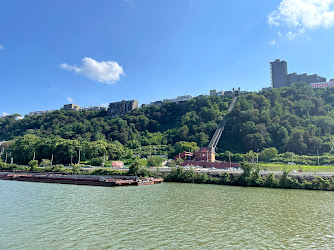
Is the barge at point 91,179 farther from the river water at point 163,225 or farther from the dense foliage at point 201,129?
the dense foliage at point 201,129

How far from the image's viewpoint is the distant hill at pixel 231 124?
3054 inches

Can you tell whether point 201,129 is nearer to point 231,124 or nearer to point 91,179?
point 231,124

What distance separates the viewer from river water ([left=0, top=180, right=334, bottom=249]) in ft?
40.8

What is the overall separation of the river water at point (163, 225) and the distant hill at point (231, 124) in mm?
56864

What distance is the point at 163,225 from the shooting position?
1562cm

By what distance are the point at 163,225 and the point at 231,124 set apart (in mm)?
82421

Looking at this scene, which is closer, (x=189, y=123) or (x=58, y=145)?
(x=58, y=145)

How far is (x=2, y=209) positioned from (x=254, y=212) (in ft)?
68.4

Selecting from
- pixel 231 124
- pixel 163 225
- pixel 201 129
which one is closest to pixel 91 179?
pixel 163 225

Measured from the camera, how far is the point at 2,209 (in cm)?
1984

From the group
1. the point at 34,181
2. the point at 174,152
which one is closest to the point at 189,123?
the point at 174,152

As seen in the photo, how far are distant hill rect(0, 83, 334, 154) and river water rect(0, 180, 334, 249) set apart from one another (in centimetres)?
5686

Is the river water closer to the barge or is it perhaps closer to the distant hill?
the barge

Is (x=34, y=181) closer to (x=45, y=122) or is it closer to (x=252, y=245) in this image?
(x=252, y=245)
